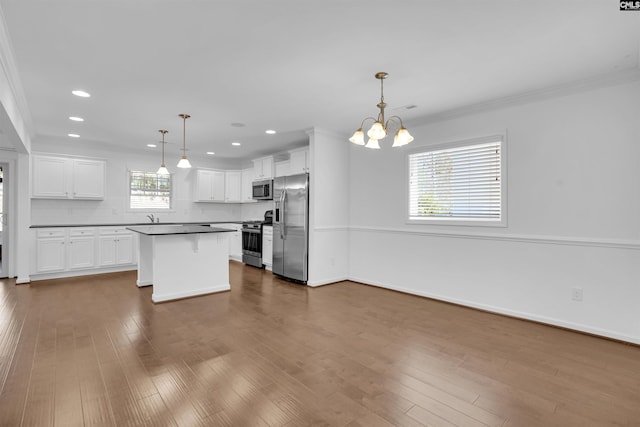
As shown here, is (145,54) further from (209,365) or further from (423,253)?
(423,253)

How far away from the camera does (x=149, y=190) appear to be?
7.27 metres

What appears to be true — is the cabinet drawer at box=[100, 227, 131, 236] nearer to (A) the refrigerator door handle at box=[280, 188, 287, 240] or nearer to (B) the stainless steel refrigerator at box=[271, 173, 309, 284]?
(B) the stainless steel refrigerator at box=[271, 173, 309, 284]

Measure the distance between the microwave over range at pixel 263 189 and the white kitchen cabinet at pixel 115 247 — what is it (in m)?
2.68

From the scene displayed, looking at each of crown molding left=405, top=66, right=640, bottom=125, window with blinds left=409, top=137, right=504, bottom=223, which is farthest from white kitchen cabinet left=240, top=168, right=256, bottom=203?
crown molding left=405, top=66, right=640, bottom=125

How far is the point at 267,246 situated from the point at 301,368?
4.22 metres

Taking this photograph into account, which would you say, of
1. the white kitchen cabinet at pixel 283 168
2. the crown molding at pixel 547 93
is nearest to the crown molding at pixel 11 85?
the white kitchen cabinet at pixel 283 168

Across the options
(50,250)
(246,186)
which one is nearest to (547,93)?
(246,186)

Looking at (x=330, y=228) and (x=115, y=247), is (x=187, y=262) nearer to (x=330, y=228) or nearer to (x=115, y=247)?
(x=330, y=228)

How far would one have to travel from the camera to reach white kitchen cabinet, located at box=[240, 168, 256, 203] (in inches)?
310

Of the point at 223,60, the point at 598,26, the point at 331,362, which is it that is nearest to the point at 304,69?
the point at 223,60

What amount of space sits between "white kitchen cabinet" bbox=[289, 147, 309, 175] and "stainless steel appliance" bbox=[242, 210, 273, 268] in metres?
1.41

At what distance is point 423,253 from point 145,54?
4.08 meters

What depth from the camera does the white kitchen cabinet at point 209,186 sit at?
25.3ft

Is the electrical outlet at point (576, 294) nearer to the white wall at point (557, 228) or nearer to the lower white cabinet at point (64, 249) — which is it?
the white wall at point (557, 228)
